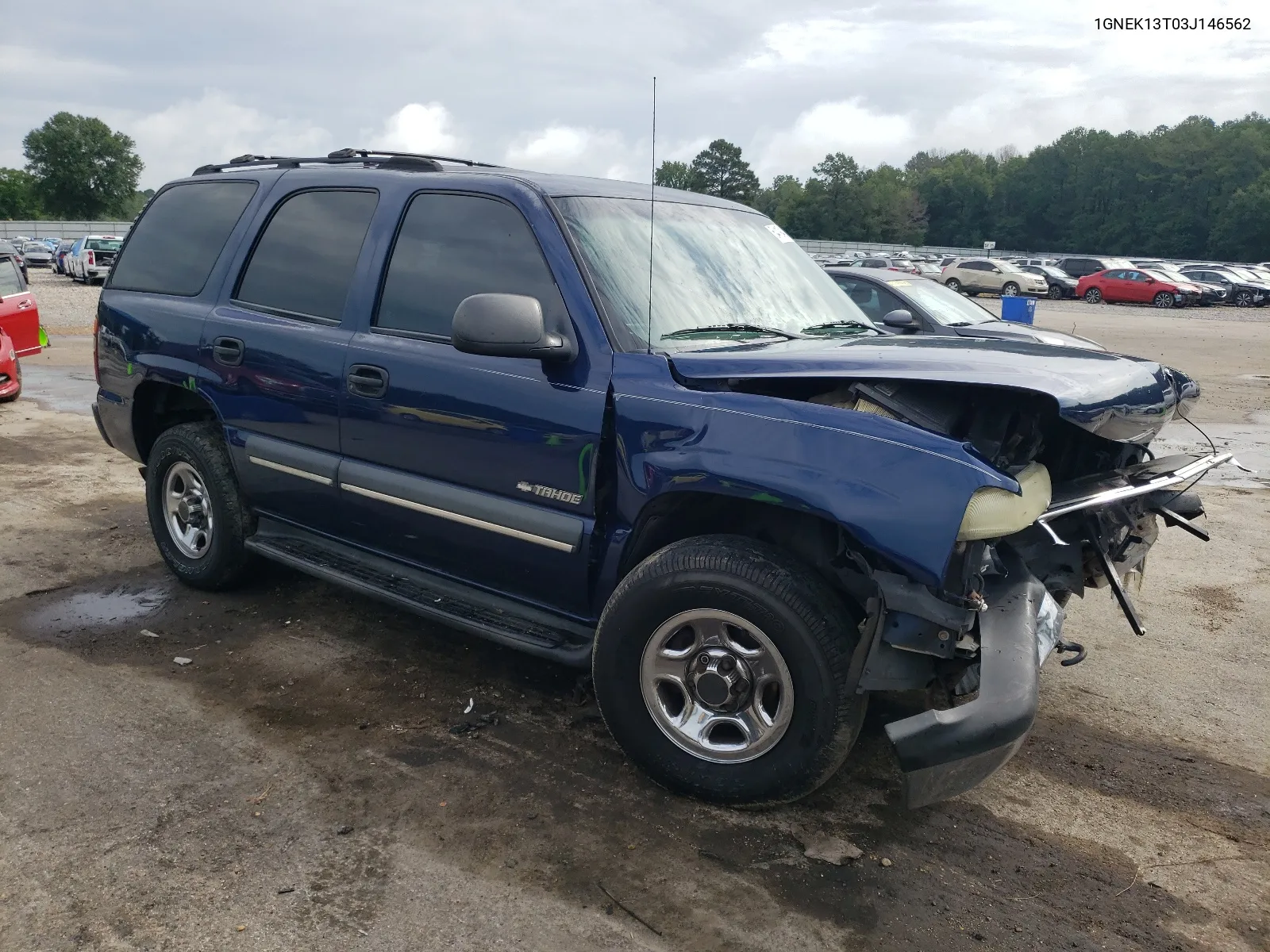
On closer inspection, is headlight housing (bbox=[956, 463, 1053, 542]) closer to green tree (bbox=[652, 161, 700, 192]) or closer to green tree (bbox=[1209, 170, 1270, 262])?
green tree (bbox=[652, 161, 700, 192])

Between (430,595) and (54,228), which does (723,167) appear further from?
(54,228)

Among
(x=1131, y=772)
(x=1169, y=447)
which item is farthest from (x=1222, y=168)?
(x=1131, y=772)

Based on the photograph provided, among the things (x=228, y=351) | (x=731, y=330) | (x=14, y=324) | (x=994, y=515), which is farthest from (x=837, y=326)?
(x=14, y=324)

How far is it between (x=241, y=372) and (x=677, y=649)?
8.13 ft

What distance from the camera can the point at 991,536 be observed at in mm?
2697

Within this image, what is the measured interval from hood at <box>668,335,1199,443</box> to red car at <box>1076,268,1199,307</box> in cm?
3794

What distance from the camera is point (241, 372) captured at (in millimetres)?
4480

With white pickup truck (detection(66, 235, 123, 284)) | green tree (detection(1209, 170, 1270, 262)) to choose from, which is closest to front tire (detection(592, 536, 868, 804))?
white pickup truck (detection(66, 235, 123, 284))

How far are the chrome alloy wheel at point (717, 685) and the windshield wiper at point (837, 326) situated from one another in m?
1.44

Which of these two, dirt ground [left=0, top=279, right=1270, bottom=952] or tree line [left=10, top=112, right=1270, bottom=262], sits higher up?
tree line [left=10, top=112, right=1270, bottom=262]

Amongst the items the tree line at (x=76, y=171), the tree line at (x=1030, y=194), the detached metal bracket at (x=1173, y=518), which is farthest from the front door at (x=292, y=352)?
the tree line at (x=76, y=171)

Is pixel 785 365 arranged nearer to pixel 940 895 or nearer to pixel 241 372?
pixel 940 895

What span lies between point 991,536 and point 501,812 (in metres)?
1.69

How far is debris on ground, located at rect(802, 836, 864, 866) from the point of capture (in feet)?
9.73
